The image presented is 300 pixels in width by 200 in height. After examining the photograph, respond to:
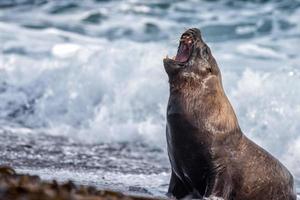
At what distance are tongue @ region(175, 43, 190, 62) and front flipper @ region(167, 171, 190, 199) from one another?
2.66 feet

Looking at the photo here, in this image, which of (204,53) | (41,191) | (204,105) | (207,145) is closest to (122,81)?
(204,53)

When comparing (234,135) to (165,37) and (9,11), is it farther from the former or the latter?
(9,11)

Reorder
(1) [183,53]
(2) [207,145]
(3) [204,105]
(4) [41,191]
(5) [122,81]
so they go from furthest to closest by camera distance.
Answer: (5) [122,81] < (1) [183,53] < (3) [204,105] < (2) [207,145] < (4) [41,191]

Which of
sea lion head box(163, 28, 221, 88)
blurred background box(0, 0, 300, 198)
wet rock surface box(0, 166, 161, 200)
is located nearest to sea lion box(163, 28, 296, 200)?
sea lion head box(163, 28, 221, 88)

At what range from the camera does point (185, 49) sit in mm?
7098

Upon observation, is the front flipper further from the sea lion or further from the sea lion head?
the sea lion head

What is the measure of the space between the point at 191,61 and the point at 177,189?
0.91 meters

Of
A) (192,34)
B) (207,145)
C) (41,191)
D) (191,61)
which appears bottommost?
(207,145)

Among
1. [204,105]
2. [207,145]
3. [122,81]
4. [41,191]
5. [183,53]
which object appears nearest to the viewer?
[41,191]

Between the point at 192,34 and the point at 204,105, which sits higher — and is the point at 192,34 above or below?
above

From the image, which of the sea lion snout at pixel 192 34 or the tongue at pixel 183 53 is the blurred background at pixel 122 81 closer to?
the tongue at pixel 183 53

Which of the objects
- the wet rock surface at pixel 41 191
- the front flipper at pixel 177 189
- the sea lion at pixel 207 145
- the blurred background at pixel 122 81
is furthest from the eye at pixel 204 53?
the wet rock surface at pixel 41 191

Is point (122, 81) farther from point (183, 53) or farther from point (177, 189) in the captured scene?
point (177, 189)

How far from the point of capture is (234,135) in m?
6.96
